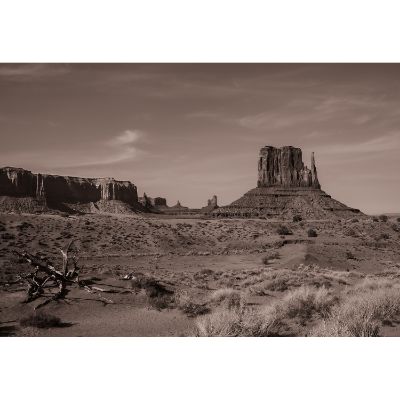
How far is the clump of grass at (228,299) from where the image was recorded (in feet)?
38.7

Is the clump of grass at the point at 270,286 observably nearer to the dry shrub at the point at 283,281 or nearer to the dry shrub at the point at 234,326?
the dry shrub at the point at 283,281

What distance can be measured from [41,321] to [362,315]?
7.75 m

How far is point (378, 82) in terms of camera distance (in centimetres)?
1206

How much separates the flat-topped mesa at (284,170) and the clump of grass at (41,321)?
241ft

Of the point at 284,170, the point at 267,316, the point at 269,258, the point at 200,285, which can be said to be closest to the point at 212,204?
the point at 269,258

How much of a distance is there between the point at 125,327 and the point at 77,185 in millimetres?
79481

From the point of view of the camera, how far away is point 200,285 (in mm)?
15234

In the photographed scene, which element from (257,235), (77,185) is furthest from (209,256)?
(77,185)

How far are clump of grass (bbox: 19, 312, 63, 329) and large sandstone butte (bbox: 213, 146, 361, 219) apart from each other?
168ft

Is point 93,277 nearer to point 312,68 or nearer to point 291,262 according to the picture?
point 312,68

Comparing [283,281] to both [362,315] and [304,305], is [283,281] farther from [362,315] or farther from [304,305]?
[362,315]

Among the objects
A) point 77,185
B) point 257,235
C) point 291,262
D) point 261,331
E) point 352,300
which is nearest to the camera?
point 261,331

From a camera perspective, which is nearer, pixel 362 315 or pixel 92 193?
pixel 362 315

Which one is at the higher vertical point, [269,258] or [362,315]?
[269,258]
